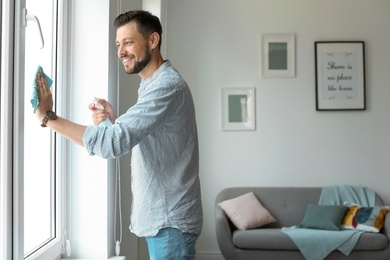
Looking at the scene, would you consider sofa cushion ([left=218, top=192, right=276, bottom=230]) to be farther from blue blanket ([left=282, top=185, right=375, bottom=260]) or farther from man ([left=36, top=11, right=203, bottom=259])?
man ([left=36, top=11, right=203, bottom=259])

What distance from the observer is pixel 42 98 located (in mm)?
1729

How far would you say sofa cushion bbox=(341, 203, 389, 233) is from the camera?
14.6ft

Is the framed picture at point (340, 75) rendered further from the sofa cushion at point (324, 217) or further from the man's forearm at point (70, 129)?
the man's forearm at point (70, 129)

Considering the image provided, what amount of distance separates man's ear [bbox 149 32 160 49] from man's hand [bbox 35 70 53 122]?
15.5 inches

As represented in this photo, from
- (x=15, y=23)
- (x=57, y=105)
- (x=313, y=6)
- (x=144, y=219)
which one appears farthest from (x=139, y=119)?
(x=313, y=6)

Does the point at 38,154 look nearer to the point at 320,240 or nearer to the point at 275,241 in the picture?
the point at 275,241

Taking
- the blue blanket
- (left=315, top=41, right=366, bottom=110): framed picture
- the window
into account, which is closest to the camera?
the window

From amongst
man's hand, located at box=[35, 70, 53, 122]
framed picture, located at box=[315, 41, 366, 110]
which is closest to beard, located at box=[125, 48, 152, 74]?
man's hand, located at box=[35, 70, 53, 122]

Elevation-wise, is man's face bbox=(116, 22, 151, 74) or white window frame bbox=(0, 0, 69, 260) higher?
man's face bbox=(116, 22, 151, 74)

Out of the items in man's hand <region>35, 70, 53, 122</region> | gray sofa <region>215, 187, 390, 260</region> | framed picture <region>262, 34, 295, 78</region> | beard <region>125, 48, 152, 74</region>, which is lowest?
gray sofa <region>215, 187, 390, 260</region>

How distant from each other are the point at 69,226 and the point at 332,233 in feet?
8.62

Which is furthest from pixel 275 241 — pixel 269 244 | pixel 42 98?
pixel 42 98

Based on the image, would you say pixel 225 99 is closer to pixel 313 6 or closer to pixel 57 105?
pixel 313 6

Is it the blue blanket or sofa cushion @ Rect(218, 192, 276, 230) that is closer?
the blue blanket
